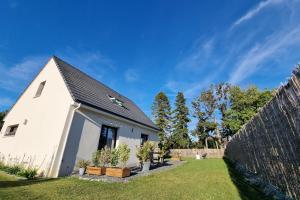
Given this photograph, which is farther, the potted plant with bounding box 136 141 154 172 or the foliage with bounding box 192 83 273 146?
the foliage with bounding box 192 83 273 146

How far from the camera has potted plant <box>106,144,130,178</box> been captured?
7509 mm

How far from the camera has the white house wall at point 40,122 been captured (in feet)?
27.0

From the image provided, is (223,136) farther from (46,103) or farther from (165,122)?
(46,103)

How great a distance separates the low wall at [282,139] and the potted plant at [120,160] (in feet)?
17.0

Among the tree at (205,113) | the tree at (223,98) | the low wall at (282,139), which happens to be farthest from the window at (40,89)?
the tree at (223,98)

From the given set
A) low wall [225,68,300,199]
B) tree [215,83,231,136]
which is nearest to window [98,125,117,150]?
low wall [225,68,300,199]

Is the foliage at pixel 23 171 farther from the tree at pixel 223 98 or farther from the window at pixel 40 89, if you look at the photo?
the tree at pixel 223 98

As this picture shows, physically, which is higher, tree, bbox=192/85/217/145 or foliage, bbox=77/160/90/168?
tree, bbox=192/85/217/145

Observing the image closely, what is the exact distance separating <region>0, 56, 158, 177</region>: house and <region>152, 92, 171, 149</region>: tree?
27.5 m

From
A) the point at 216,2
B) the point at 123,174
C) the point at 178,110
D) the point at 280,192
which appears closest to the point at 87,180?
the point at 123,174

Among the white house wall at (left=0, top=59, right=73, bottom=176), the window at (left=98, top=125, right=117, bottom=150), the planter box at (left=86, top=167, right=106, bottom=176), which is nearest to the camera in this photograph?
the planter box at (left=86, top=167, right=106, bottom=176)

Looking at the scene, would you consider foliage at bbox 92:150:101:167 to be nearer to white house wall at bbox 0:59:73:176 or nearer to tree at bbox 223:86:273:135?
white house wall at bbox 0:59:73:176

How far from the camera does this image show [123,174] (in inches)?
296

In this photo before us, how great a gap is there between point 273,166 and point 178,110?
36.5 m
